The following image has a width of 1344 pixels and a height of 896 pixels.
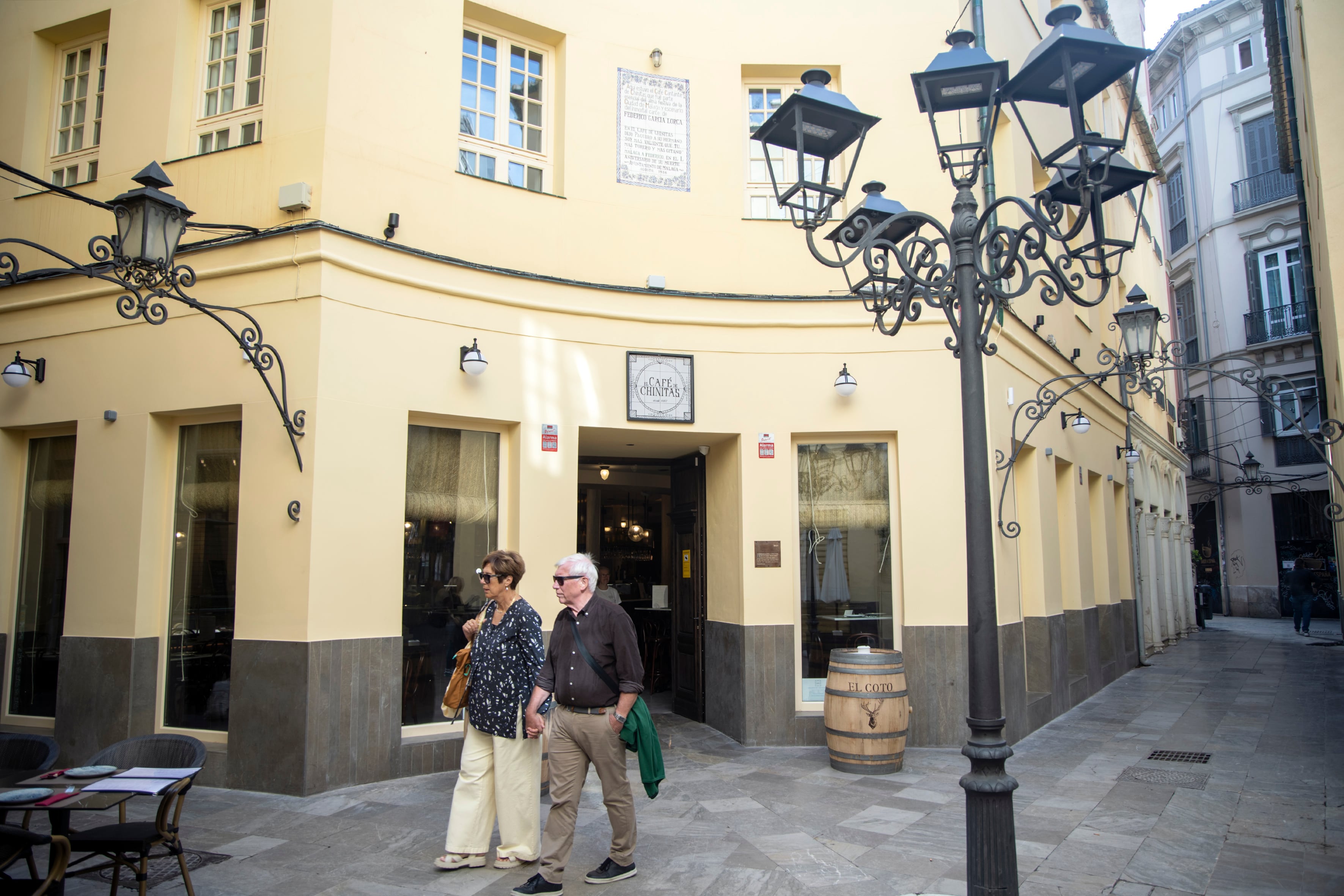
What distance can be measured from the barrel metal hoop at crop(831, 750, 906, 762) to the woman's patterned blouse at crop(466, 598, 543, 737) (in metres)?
3.37

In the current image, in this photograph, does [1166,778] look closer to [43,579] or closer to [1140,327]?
[1140,327]

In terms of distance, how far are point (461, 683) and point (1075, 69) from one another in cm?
477

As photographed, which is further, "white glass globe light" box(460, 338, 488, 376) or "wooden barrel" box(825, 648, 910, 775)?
"white glass globe light" box(460, 338, 488, 376)

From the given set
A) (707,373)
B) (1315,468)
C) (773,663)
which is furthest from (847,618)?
(1315,468)

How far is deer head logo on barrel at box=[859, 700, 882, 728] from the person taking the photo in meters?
7.35

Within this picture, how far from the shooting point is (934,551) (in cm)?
854

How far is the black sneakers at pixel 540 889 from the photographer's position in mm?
4660

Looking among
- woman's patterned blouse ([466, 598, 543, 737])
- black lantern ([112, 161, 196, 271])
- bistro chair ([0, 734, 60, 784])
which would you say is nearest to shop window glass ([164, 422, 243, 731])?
black lantern ([112, 161, 196, 271])

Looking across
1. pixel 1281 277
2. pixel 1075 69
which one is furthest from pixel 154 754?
pixel 1281 277

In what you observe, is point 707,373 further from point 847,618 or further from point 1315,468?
point 1315,468

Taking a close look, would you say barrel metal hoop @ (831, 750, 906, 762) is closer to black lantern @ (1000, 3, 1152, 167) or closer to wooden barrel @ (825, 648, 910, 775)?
wooden barrel @ (825, 648, 910, 775)

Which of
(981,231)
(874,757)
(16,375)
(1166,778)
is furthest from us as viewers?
(16,375)

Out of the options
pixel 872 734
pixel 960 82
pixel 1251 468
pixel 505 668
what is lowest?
pixel 872 734

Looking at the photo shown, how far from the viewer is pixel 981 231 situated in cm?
438
